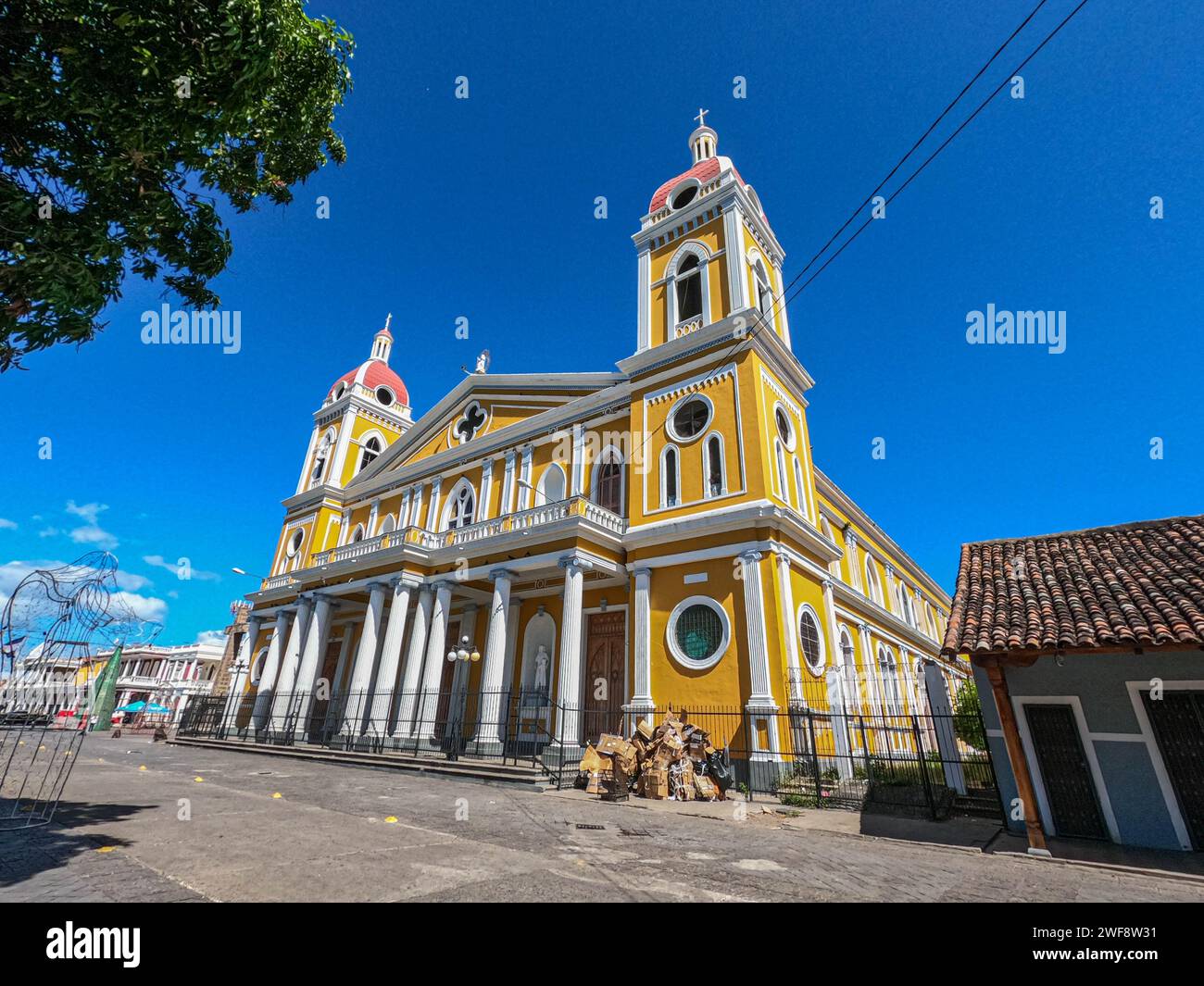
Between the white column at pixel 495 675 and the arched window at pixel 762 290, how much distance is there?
12458 mm

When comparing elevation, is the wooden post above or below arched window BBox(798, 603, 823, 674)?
below

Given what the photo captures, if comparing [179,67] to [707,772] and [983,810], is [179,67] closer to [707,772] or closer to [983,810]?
[707,772]

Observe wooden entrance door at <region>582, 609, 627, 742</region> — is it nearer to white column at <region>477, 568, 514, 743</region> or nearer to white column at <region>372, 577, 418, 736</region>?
white column at <region>477, 568, 514, 743</region>

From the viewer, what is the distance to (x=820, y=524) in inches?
762

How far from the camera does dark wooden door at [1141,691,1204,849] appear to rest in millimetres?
6789

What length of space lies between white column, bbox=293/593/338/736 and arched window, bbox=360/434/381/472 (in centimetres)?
1047

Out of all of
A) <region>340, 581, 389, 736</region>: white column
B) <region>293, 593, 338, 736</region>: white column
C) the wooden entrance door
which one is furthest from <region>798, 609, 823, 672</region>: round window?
<region>293, 593, 338, 736</region>: white column

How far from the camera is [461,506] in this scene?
22531mm

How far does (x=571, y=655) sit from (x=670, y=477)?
19.7 ft

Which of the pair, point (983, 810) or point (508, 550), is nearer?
point (983, 810)

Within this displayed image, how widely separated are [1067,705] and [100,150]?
1380 cm

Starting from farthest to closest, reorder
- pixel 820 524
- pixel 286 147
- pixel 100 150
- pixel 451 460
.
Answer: pixel 451 460
pixel 820 524
pixel 286 147
pixel 100 150
